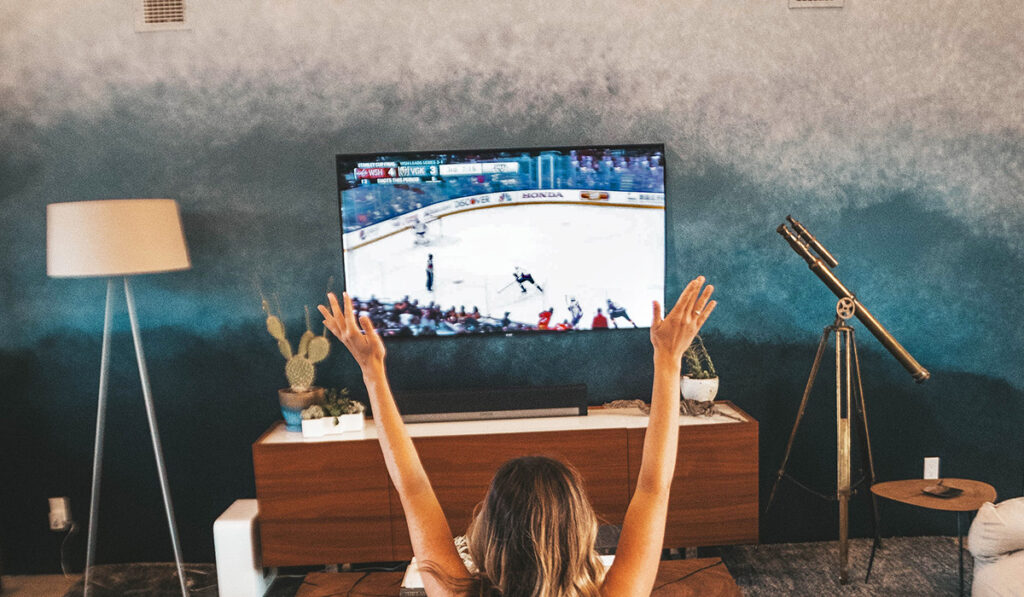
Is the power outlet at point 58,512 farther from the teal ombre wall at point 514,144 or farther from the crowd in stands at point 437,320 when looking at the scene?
the crowd in stands at point 437,320

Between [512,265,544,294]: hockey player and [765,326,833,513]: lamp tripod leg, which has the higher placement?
[512,265,544,294]: hockey player

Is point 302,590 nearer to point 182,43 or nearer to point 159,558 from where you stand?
point 159,558

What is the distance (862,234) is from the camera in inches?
142

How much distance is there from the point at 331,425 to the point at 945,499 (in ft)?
8.15

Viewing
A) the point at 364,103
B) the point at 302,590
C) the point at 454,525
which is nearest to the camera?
the point at 302,590

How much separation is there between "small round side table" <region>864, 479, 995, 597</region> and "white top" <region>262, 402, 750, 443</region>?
63cm

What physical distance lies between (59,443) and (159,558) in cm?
72

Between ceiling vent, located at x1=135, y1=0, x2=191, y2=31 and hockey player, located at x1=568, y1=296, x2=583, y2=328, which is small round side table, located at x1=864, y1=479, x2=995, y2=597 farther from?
ceiling vent, located at x1=135, y1=0, x2=191, y2=31

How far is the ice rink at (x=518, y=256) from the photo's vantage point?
137 inches

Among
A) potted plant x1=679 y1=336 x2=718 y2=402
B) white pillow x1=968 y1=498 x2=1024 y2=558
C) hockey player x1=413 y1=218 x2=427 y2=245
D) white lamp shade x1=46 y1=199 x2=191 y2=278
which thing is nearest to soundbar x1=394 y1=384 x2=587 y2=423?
potted plant x1=679 y1=336 x2=718 y2=402

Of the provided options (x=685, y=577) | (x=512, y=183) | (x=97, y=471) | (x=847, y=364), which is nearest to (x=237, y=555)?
(x=97, y=471)

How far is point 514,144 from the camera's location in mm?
3508

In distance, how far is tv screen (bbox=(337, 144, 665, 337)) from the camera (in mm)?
3459

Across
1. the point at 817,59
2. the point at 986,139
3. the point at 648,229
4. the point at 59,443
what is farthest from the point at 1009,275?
the point at 59,443
